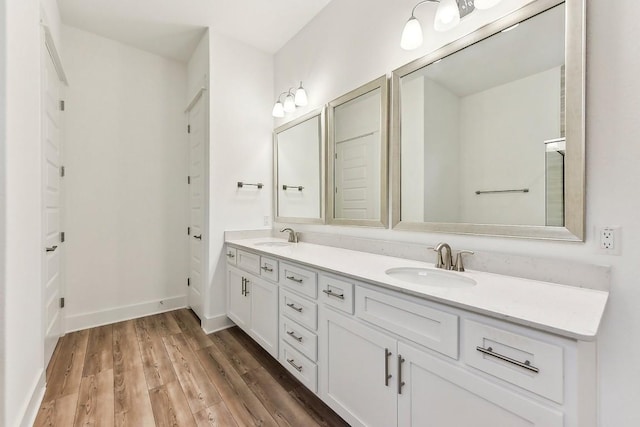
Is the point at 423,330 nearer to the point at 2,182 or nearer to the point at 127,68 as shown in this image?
the point at 2,182

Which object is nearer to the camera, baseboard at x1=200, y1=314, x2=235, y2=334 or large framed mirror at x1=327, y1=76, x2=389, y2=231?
large framed mirror at x1=327, y1=76, x2=389, y2=231

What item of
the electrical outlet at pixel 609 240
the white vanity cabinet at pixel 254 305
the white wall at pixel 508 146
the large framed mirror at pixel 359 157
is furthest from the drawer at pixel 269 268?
the electrical outlet at pixel 609 240

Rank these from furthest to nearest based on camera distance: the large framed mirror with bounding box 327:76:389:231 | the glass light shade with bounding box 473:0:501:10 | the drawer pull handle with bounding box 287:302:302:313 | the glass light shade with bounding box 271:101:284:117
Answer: the glass light shade with bounding box 271:101:284:117, the large framed mirror with bounding box 327:76:389:231, the drawer pull handle with bounding box 287:302:302:313, the glass light shade with bounding box 473:0:501:10

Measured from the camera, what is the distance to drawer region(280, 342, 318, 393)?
5.29 feet

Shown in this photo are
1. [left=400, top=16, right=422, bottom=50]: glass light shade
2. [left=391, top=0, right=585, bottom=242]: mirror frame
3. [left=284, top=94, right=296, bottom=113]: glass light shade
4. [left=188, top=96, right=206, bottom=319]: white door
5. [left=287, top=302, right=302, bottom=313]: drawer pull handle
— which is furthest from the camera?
[left=188, top=96, right=206, bottom=319]: white door

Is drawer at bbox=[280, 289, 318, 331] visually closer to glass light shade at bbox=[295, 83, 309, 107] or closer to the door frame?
the door frame

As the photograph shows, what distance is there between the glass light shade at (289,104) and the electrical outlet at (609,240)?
2.28 metres

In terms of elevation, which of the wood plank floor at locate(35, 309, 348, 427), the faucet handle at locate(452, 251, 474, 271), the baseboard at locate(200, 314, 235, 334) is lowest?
the wood plank floor at locate(35, 309, 348, 427)

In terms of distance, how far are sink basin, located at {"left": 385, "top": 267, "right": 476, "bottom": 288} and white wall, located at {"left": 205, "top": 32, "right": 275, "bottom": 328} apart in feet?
5.92

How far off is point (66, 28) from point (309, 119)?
2435 millimetres

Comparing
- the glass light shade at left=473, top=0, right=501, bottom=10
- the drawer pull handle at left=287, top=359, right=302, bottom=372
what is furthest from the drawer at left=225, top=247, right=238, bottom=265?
the glass light shade at left=473, top=0, right=501, bottom=10

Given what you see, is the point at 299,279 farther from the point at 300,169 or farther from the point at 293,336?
the point at 300,169

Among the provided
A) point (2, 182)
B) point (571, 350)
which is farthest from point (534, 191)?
point (2, 182)

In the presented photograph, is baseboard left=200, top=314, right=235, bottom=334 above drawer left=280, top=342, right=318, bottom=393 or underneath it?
underneath
